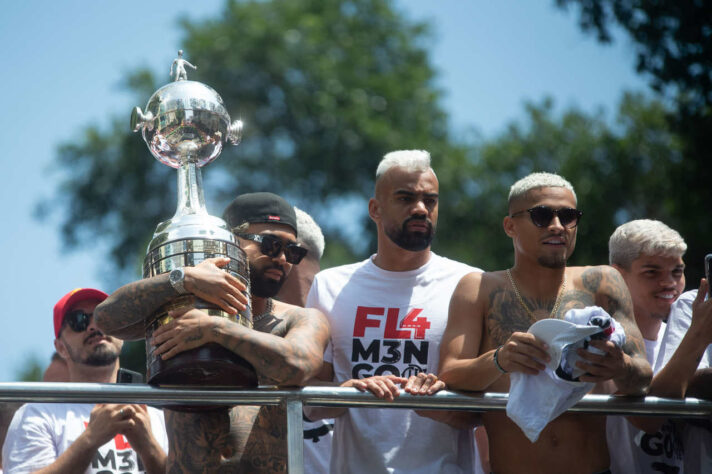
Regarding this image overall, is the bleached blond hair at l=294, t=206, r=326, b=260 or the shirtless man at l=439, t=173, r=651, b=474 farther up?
the bleached blond hair at l=294, t=206, r=326, b=260

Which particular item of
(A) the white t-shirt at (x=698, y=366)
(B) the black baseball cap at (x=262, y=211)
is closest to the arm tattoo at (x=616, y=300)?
(A) the white t-shirt at (x=698, y=366)

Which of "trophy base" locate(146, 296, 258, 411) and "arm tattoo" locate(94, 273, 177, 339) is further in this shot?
"arm tattoo" locate(94, 273, 177, 339)

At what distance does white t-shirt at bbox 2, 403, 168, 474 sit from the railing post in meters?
1.26

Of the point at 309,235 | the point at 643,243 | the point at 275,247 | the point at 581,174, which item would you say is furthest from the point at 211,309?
the point at 581,174

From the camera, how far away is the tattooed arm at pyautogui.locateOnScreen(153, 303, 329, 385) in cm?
418

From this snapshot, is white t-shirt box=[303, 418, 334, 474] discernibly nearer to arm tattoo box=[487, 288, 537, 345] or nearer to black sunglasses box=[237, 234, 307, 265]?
black sunglasses box=[237, 234, 307, 265]

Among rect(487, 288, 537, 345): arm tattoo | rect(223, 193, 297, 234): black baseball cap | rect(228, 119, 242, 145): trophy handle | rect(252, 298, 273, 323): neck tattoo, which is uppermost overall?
rect(228, 119, 242, 145): trophy handle

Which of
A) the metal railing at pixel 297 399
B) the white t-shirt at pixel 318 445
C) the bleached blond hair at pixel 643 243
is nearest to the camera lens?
the metal railing at pixel 297 399

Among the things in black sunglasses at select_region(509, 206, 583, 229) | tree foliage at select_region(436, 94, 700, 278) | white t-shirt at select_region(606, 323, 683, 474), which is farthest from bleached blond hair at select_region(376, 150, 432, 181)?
tree foliage at select_region(436, 94, 700, 278)

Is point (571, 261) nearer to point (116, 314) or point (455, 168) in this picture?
point (455, 168)

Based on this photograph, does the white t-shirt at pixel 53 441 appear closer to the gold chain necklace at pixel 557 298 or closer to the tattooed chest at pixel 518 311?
the tattooed chest at pixel 518 311

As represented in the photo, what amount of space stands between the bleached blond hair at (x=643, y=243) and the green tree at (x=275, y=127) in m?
19.9

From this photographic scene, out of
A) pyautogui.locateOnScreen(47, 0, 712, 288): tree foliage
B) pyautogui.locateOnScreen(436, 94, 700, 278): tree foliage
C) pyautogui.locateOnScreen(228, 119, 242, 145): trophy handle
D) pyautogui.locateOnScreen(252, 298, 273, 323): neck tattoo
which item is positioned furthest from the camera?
pyautogui.locateOnScreen(47, 0, 712, 288): tree foliage

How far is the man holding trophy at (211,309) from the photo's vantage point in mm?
4234
